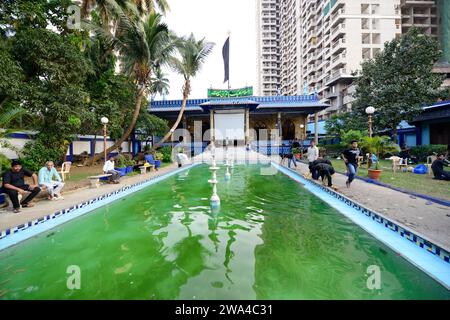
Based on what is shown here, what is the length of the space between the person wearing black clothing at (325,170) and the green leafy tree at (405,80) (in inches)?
531

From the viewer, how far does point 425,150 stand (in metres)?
16.8

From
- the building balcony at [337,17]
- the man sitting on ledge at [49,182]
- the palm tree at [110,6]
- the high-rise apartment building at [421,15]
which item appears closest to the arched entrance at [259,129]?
the palm tree at [110,6]

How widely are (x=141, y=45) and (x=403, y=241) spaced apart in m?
15.0

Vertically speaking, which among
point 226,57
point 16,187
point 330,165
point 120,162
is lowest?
point 16,187

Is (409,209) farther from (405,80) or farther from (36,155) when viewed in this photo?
(405,80)

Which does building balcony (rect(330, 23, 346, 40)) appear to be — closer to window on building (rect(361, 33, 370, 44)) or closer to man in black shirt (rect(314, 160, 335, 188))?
window on building (rect(361, 33, 370, 44))

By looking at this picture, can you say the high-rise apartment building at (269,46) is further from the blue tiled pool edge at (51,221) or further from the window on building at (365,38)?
the blue tiled pool edge at (51,221)

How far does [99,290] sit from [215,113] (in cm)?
2426

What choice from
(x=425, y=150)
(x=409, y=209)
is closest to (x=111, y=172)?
(x=409, y=209)

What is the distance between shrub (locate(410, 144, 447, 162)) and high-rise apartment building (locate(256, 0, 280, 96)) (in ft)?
219

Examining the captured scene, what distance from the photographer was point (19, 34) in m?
9.48

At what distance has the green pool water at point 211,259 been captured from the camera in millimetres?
2891

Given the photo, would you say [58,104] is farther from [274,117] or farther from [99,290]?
[274,117]

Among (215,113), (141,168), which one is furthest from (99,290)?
(215,113)
